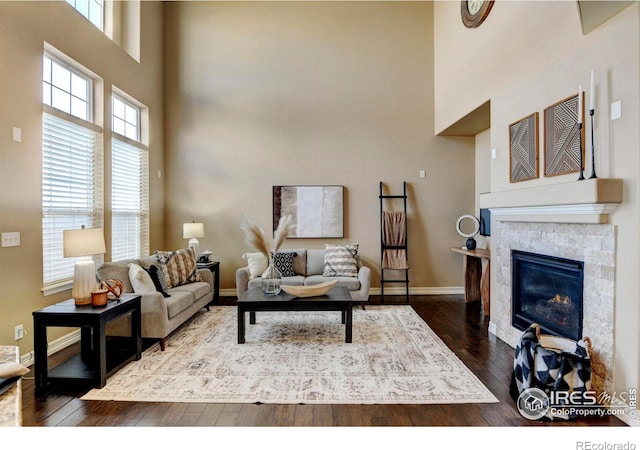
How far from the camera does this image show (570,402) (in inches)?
85.2

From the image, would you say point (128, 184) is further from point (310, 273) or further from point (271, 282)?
point (310, 273)

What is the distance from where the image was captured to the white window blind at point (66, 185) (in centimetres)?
325

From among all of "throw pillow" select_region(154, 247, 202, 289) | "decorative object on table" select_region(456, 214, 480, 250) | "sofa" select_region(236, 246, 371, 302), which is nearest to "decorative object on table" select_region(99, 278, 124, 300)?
"throw pillow" select_region(154, 247, 202, 289)

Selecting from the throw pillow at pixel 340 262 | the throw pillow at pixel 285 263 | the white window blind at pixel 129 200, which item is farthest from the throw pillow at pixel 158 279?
the throw pillow at pixel 340 262

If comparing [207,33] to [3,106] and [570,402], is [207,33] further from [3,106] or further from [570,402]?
[570,402]

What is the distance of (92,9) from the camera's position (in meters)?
4.12

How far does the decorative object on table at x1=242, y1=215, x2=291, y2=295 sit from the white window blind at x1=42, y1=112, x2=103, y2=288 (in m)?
1.84

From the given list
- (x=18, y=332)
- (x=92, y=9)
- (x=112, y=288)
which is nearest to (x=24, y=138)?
(x=112, y=288)

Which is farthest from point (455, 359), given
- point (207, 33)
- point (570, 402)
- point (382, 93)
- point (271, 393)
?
point (207, 33)

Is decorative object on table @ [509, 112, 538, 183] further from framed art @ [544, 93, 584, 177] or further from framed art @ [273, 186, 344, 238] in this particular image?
framed art @ [273, 186, 344, 238]

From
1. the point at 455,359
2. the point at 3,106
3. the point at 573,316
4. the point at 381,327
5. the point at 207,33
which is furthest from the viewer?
the point at 207,33
